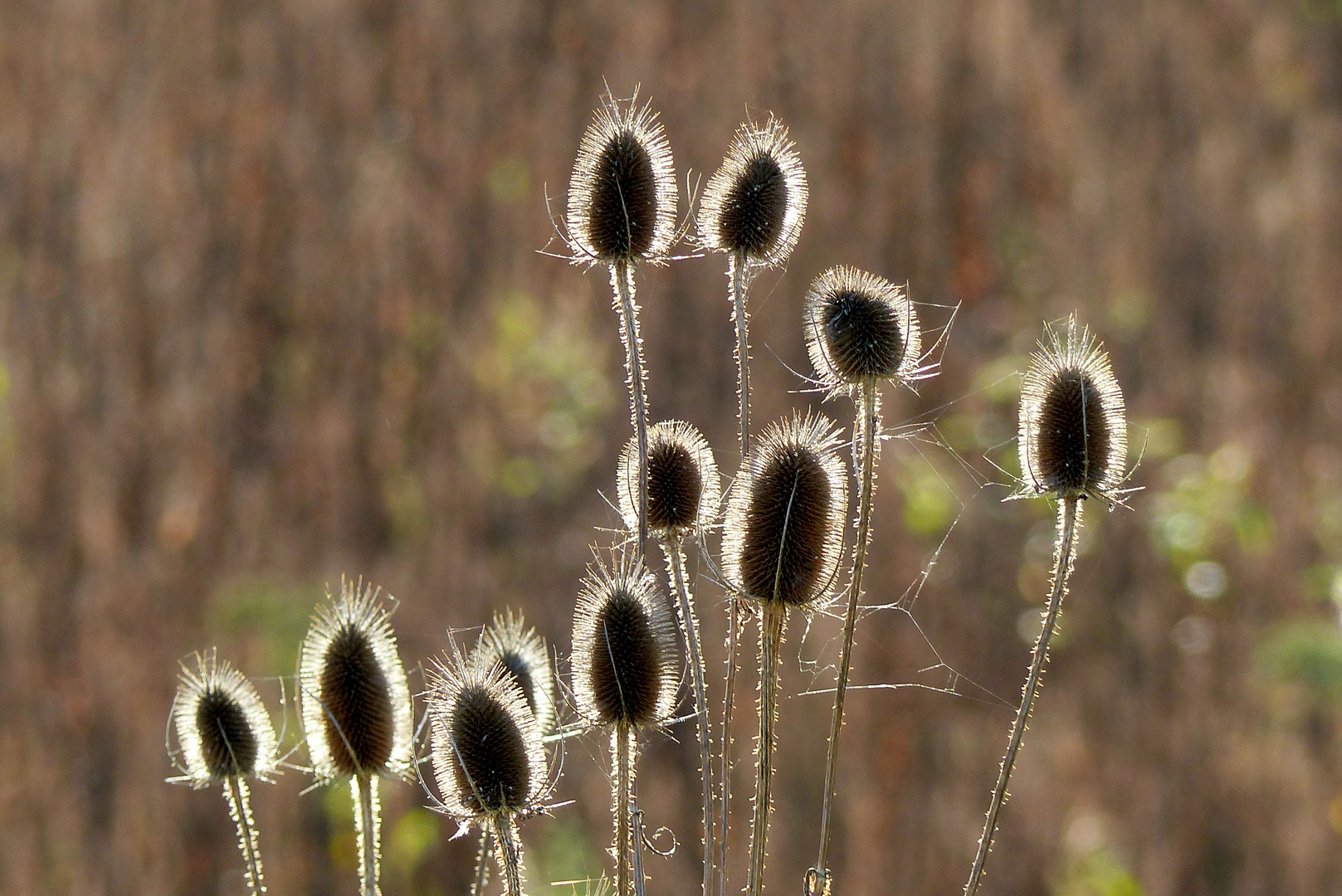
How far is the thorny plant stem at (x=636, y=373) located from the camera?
0.76 m

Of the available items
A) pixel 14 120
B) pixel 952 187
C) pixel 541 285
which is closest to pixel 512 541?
Answer: pixel 541 285

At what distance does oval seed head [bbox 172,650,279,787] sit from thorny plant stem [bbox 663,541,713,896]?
0.89ft

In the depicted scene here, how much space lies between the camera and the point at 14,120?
9.74 ft

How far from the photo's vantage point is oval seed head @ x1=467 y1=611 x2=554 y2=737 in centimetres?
82

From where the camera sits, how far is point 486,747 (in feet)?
2.34

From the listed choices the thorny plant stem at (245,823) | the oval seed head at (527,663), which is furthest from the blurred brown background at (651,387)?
the thorny plant stem at (245,823)

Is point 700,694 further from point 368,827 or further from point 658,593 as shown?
point 368,827

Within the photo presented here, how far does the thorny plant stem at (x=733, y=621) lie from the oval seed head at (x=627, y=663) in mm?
43

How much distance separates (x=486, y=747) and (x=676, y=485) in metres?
0.23

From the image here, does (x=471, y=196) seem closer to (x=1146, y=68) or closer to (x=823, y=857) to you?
(x=1146, y=68)

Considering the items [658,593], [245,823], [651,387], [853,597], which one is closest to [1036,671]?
[853,597]

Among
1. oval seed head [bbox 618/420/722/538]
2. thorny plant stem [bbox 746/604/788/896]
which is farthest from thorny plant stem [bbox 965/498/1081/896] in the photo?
oval seed head [bbox 618/420/722/538]

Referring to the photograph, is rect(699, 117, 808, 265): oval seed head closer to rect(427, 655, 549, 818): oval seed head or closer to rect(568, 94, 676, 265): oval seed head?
rect(568, 94, 676, 265): oval seed head

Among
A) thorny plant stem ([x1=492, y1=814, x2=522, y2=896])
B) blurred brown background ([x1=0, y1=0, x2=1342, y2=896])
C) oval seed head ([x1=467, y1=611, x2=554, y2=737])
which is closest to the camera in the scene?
thorny plant stem ([x1=492, y1=814, x2=522, y2=896])
